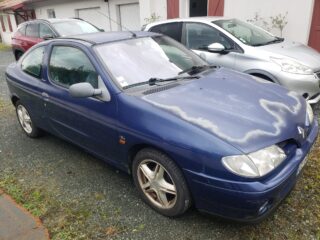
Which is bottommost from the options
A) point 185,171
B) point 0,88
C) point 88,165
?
point 0,88

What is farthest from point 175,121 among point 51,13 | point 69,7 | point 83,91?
point 51,13

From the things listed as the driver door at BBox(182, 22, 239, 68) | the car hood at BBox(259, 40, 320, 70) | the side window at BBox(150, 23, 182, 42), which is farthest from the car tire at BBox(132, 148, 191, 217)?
the side window at BBox(150, 23, 182, 42)

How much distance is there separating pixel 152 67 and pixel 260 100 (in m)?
1.17

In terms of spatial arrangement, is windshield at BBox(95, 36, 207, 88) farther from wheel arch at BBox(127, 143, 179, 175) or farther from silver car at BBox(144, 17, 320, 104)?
silver car at BBox(144, 17, 320, 104)

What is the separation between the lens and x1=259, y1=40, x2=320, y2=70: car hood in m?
4.96

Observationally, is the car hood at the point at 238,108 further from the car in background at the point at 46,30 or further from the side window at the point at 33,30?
the side window at the point at 33,30

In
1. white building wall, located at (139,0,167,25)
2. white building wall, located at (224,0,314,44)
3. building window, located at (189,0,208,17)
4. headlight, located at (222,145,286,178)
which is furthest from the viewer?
white building wall, located at (139,0,167,25)

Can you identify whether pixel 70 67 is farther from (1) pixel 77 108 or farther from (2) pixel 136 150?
(2) pixel 136 150

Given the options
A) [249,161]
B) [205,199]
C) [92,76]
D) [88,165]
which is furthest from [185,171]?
[88,165]

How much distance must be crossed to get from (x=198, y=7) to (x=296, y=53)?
658 cm

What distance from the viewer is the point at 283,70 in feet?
15.4

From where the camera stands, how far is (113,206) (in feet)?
10.0

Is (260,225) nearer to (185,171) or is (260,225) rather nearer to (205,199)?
(205,199)

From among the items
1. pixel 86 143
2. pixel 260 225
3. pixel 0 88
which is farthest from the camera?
pixel 0 88
